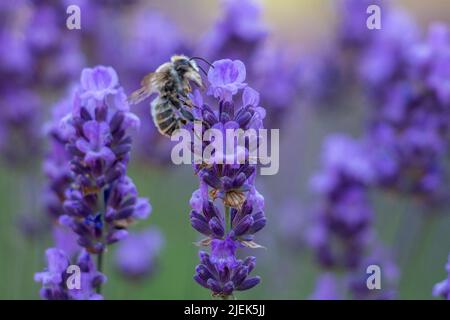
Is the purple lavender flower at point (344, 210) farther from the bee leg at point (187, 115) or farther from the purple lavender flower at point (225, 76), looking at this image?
the purple lavender flower at point (225, 76)

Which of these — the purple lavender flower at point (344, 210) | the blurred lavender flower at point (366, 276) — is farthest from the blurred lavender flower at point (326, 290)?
the purple lavender flower at point (344, 210)

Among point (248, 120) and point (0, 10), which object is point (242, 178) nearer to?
point (248, 120)

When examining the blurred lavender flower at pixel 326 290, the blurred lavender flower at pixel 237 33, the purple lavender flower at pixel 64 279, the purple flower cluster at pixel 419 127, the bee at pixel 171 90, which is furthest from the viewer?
the blurred lavender flower at pixel 237 33

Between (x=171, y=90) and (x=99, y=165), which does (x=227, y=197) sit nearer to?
(x=99, y=165)

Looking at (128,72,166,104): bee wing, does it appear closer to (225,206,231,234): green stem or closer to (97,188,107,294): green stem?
(97,188,107,294): green stem

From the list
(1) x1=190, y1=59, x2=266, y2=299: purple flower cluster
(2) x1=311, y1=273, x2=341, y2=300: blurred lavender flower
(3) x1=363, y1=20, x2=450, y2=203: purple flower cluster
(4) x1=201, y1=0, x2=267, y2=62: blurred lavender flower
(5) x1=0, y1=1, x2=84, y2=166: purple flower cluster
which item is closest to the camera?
(1) x1=190, y1=59, x2=266, y2=299: purple flower cluster

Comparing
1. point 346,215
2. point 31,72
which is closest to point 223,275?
point 346,215

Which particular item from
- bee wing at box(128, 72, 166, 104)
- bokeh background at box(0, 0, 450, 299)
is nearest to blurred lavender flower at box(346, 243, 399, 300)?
bokeh background at box(0, 0, 450, 299)
